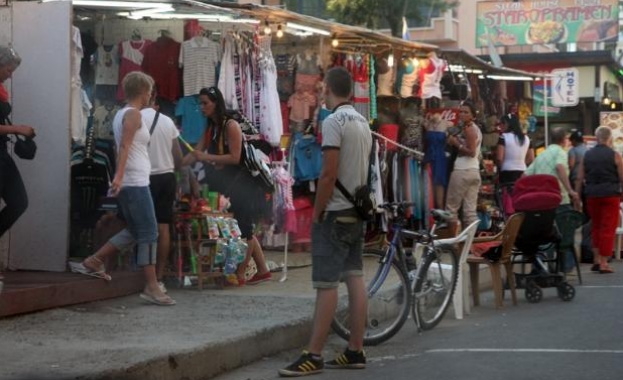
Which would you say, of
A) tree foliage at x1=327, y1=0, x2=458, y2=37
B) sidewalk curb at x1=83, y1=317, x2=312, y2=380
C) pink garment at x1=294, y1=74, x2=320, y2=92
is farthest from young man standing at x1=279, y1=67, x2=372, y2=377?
tree foliage at x1=327, y1=0, x2=458, y2=37

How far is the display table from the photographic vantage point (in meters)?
10.8

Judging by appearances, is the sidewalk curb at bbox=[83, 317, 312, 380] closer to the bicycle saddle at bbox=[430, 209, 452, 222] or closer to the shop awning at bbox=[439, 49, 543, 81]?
the bicycle saddle at bbox=[430, 209, 452, 222]

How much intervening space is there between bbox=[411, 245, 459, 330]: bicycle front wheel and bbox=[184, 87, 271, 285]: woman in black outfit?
6.84ft

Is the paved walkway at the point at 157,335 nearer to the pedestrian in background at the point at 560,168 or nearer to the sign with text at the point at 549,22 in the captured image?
the pedestrian in background at the point at 560,168

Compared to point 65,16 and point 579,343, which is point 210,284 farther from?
point 579,343

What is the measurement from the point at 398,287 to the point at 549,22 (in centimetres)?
2378

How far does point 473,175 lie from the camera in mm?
15852

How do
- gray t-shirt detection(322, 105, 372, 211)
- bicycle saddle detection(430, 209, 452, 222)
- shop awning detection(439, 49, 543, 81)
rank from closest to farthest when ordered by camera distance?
1. gray t-shirt detection(322, 105, 372, 211)
2. bicycle saddle detection(430, 209, 452, 222)
3. shop awning detection(439, 49, 543, 81)

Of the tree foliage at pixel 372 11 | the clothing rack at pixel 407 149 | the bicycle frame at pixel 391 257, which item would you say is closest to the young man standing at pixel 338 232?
the bicycle frame at pixel 391 257

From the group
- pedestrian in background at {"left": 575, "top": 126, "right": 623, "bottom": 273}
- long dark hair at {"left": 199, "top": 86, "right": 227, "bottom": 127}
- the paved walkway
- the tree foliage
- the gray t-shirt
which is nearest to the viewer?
the paved walkway

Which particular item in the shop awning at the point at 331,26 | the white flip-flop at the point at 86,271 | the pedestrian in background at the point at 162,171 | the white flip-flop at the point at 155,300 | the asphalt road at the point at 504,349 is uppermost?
the shop awning at the point at 331,26

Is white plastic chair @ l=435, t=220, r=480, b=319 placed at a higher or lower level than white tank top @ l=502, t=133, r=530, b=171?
lower

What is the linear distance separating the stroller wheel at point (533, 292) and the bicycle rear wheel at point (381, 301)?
2.89m

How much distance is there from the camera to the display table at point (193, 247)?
10.8 meters
